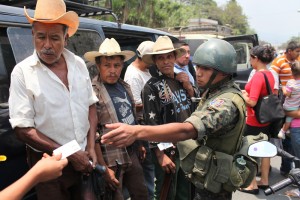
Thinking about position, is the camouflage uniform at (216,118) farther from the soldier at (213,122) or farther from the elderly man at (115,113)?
the elderly man at (115,113)

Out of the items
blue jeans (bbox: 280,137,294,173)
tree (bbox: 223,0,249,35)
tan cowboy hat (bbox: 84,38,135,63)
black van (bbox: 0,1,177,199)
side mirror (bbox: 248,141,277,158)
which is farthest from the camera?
tree (bbox: 223,0,249,35)

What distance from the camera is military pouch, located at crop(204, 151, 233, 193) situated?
184cm

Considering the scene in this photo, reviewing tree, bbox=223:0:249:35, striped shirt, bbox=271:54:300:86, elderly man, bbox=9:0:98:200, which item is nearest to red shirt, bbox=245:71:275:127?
striped shirt, bbox=271:54:300:86

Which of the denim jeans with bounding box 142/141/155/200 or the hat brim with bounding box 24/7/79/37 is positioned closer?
the hat brim with bounding box 24/7/79/37

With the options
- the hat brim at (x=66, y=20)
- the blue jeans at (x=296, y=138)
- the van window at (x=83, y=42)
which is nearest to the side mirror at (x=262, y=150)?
the hat brim at (x=66, y=20)

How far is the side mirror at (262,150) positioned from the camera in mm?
1643

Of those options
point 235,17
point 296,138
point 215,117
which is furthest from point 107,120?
point 235,17

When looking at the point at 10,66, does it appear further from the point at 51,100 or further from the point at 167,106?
the point at 167,106

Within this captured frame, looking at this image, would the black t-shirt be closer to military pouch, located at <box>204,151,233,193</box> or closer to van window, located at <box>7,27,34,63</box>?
van window, located at <box>7,27,34,63</box>

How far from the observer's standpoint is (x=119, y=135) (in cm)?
150

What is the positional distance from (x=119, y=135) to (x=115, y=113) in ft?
3.15

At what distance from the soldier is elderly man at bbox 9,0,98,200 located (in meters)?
0.61

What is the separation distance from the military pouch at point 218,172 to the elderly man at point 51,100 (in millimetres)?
764

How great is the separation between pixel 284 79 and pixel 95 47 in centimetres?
331
